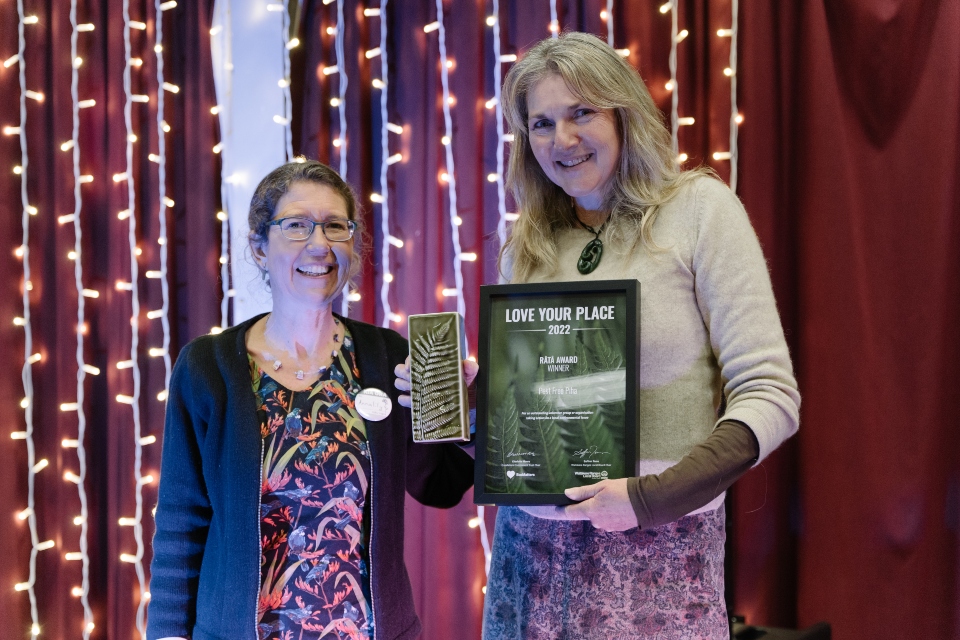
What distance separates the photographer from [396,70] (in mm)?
2830

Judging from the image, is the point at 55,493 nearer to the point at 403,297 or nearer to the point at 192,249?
the point at 192,249

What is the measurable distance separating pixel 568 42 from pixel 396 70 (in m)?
1.47

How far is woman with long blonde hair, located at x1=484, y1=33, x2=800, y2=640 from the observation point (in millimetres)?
1282

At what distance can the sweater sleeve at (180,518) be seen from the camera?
1.65 meters

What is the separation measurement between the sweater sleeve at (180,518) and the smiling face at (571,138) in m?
0.83

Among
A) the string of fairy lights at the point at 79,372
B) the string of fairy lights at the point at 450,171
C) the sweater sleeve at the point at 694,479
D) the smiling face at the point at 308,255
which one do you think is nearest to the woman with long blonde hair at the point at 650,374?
the sweater sleeve at the point at 694,479

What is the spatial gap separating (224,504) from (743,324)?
1.02 m

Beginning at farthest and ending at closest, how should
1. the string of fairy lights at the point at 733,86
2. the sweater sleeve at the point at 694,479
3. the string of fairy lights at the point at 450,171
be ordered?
the string of fairy lights at the point at 450,171 < the string of fairy lights at the point at 733,86 < the sweater sleeve at the point at 694,479

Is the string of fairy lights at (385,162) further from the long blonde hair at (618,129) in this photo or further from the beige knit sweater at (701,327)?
the beige knit sweater at (701,327)

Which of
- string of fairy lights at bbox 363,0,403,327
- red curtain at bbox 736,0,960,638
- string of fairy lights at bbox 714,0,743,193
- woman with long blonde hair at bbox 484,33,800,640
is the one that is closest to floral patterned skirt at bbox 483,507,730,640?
woman with long blonde hair at bbox 484,33,800,640

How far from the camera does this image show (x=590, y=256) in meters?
1.50

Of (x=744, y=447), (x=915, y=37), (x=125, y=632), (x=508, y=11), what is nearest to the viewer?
(x=744, y=447)

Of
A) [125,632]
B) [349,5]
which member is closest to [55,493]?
[125,632]

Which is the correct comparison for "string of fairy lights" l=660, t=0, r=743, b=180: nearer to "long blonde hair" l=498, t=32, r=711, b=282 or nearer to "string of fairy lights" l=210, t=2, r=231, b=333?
"long blonde hair" l=498, t=32, r=711, b=282
